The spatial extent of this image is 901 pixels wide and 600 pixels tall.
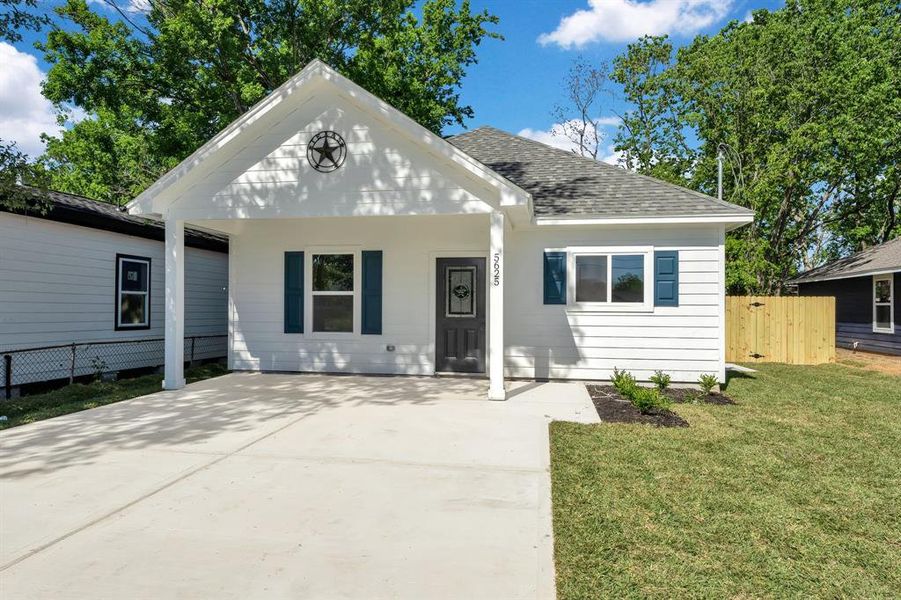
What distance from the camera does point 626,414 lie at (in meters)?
6.10

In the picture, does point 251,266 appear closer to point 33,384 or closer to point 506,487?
point 33,384

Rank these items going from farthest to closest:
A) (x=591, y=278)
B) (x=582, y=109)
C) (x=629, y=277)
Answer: (x=582, y=109) → (x=591, y=278) → (x=629, y=277)

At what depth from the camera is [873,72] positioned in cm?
1580

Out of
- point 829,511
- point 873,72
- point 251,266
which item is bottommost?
point 829,511

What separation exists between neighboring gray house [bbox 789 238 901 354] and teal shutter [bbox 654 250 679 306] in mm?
9588

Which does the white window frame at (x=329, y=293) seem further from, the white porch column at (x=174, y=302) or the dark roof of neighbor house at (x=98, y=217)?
the dark roof of neighbor house at (x=98, y=217)

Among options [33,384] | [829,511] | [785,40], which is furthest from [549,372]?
[785,40]

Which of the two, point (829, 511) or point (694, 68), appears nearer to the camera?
point (829, 511)

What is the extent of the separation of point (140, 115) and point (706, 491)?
17.4 m

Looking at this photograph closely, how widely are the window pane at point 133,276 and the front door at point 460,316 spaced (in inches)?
247

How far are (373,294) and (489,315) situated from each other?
7.16 ft

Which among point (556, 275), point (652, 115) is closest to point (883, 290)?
point (652, 115)

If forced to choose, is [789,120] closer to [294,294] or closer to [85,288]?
[294,294]

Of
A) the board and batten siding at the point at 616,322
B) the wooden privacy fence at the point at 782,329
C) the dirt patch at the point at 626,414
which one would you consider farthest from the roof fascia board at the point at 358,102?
the wooden privacy fence at the point at 782,329
